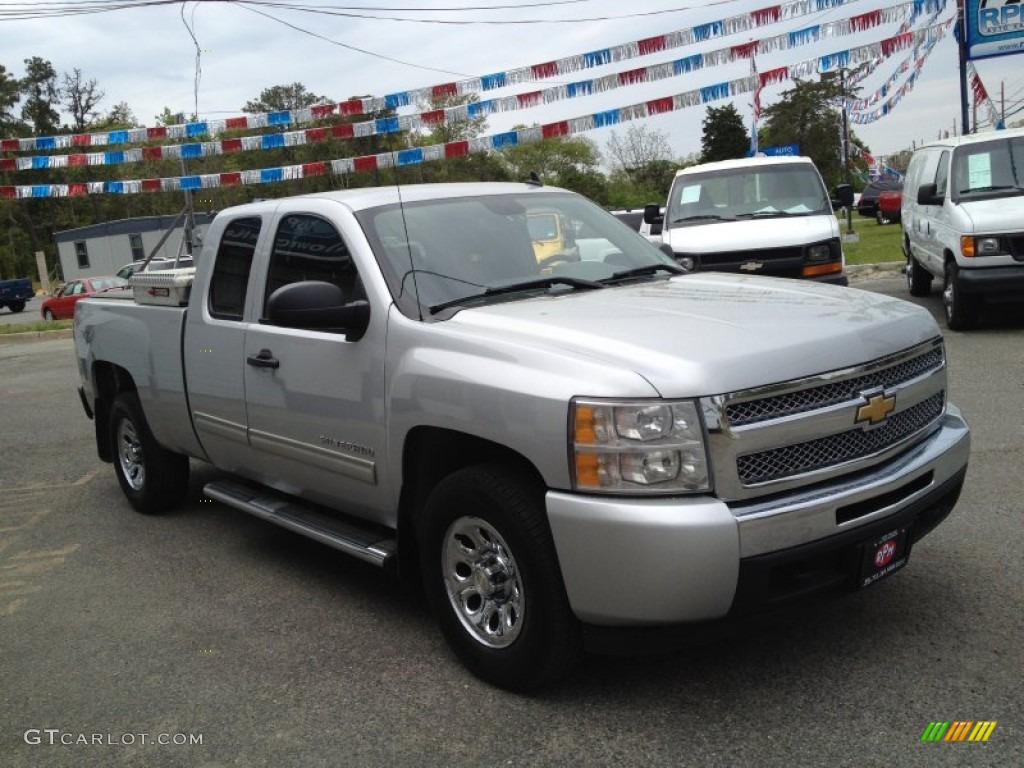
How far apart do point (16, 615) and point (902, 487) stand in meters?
4.02

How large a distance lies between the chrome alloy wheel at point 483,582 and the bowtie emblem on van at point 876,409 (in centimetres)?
127

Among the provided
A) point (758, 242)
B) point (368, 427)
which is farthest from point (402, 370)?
point (758, 242)

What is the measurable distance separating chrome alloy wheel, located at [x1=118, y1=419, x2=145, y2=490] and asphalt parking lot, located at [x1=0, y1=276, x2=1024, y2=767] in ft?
3.07

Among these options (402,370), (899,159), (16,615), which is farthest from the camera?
(899,159)

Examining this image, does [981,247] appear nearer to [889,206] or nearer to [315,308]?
[315,308]

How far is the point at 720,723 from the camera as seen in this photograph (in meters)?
3.32

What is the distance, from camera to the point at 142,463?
6.43 metres

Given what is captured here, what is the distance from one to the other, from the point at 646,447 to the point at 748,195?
9.23 m

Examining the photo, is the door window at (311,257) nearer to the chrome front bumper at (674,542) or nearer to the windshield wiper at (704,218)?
the chrome front bumper at (674,542)

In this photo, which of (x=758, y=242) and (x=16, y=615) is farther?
(x=758, y=242)

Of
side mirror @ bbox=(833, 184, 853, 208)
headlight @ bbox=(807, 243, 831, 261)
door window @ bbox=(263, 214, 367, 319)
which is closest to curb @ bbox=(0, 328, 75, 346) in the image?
side mirror @ bbox=(833, 184, 853, 208)

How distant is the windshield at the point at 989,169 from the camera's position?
1050 centimetres

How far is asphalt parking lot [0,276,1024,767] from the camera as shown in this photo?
3.26 meters

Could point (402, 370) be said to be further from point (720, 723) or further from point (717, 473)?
point (720, 723)
